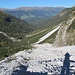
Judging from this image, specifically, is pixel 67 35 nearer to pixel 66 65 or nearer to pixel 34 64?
pixel 66 65

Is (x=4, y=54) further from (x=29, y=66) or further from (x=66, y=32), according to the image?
(x=66, y=32)

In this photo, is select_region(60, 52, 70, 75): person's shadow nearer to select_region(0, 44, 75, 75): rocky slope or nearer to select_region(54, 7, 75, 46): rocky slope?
select_region(0, 44, 75, 75): rocky slope

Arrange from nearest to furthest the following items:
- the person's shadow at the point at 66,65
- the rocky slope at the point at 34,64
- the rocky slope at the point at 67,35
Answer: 1. the rocky slope at the point at 34,64
2. the person's shadow at the point at 66,65
3. the rocky slope at the point at 67,35

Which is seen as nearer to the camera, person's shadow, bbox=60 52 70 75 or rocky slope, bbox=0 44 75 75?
rocky slope, bbox=0 44 75 75

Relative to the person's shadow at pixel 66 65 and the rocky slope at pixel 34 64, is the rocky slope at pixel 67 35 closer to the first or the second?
the person's shadow at pixel 66 65

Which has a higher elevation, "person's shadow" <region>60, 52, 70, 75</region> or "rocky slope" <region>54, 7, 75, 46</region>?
"rocky slope" <region>54, 7, 75, 46</region>

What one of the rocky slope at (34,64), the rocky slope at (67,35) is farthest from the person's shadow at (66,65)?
the rocky slope at (67,35)

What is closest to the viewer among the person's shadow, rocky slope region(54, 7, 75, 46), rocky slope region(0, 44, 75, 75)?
rocky slope region(0, 44, 75, 75)

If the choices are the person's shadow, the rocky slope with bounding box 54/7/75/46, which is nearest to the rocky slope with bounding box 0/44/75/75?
the person's shadow

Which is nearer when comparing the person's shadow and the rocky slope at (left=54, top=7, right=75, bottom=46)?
the person's shadow

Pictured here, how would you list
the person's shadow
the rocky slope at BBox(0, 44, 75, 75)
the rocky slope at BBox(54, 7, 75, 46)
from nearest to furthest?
the rocky slope at BBox(0, 44, 75, 75), the person's shadow, the rocky slope at BBox(54, 7, 75, 46)

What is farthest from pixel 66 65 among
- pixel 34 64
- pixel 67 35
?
pixel 67 35

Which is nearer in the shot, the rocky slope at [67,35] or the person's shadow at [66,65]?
the person's shadow at [66,65]
